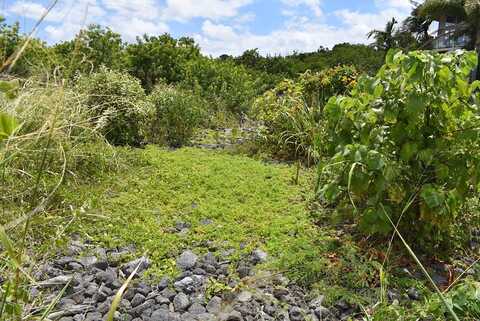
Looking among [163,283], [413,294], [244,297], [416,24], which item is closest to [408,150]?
[413,294]

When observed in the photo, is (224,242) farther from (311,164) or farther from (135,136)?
(135,136)

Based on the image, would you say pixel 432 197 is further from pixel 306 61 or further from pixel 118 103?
pixel 306 61

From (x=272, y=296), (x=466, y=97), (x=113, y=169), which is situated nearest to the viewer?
(x=272, y=296)

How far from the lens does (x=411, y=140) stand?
105 inches

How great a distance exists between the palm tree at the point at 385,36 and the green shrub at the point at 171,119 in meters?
24.0

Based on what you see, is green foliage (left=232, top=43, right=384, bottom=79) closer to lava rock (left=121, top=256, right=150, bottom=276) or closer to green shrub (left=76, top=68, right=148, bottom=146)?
green shrub (left=76, top=68, right=148, bottom=146)

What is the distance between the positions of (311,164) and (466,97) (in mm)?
2695

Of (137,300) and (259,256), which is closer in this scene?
(137,300)

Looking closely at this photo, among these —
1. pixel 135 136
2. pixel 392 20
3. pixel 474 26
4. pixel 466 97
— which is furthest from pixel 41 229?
pixel 392 20

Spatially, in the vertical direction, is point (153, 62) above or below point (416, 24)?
below

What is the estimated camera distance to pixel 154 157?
518 centimetres

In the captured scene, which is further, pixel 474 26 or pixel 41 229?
pixel 474 26

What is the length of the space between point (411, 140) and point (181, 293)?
4.77 feet

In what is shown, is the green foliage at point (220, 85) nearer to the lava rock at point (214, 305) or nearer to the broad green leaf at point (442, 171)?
the broad green leaf at point (442, 171)
